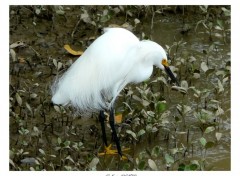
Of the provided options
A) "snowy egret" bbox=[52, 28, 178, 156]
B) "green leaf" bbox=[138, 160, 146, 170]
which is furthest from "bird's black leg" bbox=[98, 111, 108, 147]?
"green leaf" bbox=[138, 160, 146, 170]

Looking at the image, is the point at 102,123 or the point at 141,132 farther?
the point at 102,123

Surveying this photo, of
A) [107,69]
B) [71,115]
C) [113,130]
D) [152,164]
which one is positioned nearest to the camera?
[152,164]

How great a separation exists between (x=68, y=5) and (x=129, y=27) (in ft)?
2.84

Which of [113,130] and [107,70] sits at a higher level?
[107,70]

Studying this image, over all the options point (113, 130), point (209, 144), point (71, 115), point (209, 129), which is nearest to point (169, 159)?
point (209, 144)

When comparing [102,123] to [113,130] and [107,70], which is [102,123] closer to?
[113,130]

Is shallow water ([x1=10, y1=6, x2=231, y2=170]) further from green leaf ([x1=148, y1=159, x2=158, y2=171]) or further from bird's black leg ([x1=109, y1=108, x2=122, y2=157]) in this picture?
green leaf ([x1=148, y1=159, x2=158, y2=171])

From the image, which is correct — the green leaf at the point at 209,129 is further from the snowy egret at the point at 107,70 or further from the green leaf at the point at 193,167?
the snowy egret at the point at 107,70

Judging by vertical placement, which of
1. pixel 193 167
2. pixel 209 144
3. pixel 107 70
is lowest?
pixel 193 167

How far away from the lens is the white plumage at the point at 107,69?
17.2ft

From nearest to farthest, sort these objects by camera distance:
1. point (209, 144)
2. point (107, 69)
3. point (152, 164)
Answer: point (152, 164) → point (209, 144) → point (107, 69)

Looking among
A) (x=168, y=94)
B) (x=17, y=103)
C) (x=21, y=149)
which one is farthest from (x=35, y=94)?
(x=168, y=94)

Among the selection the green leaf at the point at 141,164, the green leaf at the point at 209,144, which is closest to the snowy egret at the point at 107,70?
the green leaf at the point at 141,164

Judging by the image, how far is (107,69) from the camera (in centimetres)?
525
